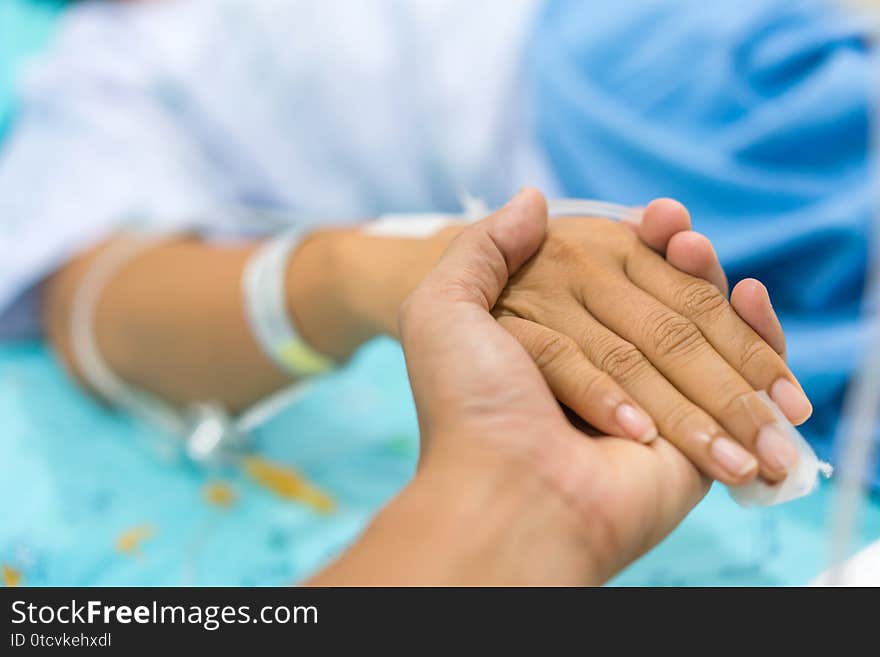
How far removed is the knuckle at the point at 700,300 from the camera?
1.60 feet

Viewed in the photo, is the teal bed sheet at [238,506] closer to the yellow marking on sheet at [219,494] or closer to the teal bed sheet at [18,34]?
the yellow marking on sheet at [219,494]

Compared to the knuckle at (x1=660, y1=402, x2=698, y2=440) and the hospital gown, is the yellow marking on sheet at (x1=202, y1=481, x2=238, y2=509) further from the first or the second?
the knuckle at (x1=660, y1=402, x2=698, y2=440)

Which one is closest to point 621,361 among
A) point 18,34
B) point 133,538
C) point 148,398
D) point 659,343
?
point 659,343

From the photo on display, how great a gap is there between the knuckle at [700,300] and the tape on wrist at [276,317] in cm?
44

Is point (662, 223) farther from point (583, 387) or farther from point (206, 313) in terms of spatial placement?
point (206, 313)

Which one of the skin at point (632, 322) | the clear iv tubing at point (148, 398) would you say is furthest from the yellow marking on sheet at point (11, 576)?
the skin at point (632, 322)

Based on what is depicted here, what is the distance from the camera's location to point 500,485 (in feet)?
1.34

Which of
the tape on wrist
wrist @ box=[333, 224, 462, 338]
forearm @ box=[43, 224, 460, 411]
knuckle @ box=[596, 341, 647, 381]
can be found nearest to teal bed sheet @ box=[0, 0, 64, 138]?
forearm @ box=[43, 224, 460, 411]

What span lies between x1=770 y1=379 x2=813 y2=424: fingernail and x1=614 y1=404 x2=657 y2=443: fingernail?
0.08 meters

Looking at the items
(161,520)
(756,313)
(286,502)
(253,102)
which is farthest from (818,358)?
(253,102)

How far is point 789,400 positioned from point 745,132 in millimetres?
357

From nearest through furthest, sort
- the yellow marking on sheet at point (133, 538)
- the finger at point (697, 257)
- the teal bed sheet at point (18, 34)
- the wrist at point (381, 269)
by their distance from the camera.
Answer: the finger at point (697, 257) → the wrist at point (381, 269) → the yellow marking on sheet at point (133, 538) → the teal bed sheet at point (18, 34)

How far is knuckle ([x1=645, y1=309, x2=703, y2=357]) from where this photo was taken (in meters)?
0.48

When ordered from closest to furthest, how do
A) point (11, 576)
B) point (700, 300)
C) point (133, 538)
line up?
point (700, 300) → point (11, 576) → point (133, 538)
